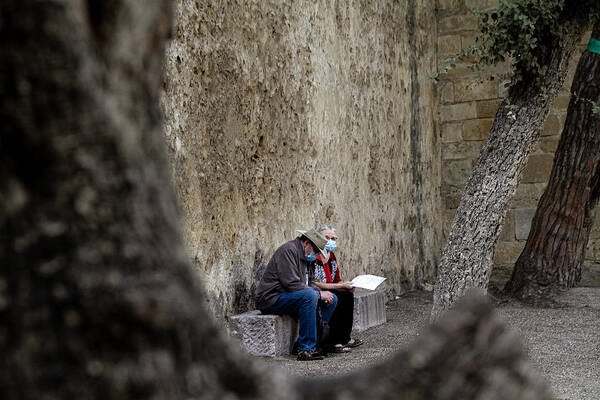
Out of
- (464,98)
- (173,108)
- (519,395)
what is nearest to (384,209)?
(464,98)

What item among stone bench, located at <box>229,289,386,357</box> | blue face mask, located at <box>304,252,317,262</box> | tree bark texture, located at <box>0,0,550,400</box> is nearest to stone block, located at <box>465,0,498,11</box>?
blue face mask, located at <box>304,252,317,262</box>

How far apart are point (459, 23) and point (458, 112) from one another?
1346 millimetres

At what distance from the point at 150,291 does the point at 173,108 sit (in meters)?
4.40

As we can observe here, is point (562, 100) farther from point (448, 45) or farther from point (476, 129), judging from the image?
point (448, 45)

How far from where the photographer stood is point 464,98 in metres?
11.8

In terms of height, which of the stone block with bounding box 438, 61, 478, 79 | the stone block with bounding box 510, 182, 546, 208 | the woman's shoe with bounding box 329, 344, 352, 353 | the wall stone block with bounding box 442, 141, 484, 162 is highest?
the stone block with bounding box 438, 61, 478, 79

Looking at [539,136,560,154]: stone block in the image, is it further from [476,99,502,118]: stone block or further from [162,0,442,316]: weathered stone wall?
[162,0,442,316]: weathered stone wall

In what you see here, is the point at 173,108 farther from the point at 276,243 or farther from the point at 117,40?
the point at 117,40

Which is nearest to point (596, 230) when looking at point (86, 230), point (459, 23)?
point (459, 23)

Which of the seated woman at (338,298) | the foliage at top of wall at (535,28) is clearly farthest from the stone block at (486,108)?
the seated woman at (338,298)

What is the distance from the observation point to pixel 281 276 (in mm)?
6141

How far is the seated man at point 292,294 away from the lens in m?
6.12

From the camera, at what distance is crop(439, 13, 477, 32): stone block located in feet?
38.8

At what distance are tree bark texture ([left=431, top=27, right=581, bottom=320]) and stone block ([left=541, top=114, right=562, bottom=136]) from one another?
475 cm
